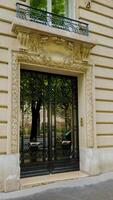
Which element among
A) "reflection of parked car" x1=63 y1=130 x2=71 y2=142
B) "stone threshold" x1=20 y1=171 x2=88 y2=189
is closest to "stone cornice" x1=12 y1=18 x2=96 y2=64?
"reflection of parked car" x1=63 y1=130 x2=71 y2=142

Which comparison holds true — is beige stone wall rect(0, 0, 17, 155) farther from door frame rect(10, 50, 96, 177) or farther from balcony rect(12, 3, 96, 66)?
door frame rect(10, 50, 96, 177)

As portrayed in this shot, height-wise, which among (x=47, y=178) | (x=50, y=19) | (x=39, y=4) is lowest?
(x=47, y=178)

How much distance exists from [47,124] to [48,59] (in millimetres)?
2156

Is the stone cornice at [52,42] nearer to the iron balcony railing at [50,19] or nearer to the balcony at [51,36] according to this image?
the balcony at [51,36]

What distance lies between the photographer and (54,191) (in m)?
7.67

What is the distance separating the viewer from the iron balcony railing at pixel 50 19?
8602mm

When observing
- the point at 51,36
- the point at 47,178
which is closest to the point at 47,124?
the point at 47,178

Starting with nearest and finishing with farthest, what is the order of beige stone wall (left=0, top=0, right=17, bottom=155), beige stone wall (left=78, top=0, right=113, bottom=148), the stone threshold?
1. beige stone wall (left=0, top=0, right=17, bottom=155)
2. the stone threshold
3. beige stone wall (left=78, top=0, right=113, bottom=148)

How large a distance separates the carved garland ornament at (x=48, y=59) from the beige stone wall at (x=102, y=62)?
1.33 feet

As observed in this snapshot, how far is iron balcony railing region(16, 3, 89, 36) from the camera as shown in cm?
860

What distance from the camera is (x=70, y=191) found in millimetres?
7707

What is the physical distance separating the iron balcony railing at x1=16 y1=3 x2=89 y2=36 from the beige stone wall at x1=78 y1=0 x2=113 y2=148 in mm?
392

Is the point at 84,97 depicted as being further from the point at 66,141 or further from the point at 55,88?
the point at 66,141

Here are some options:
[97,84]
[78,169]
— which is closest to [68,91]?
[97,84]
